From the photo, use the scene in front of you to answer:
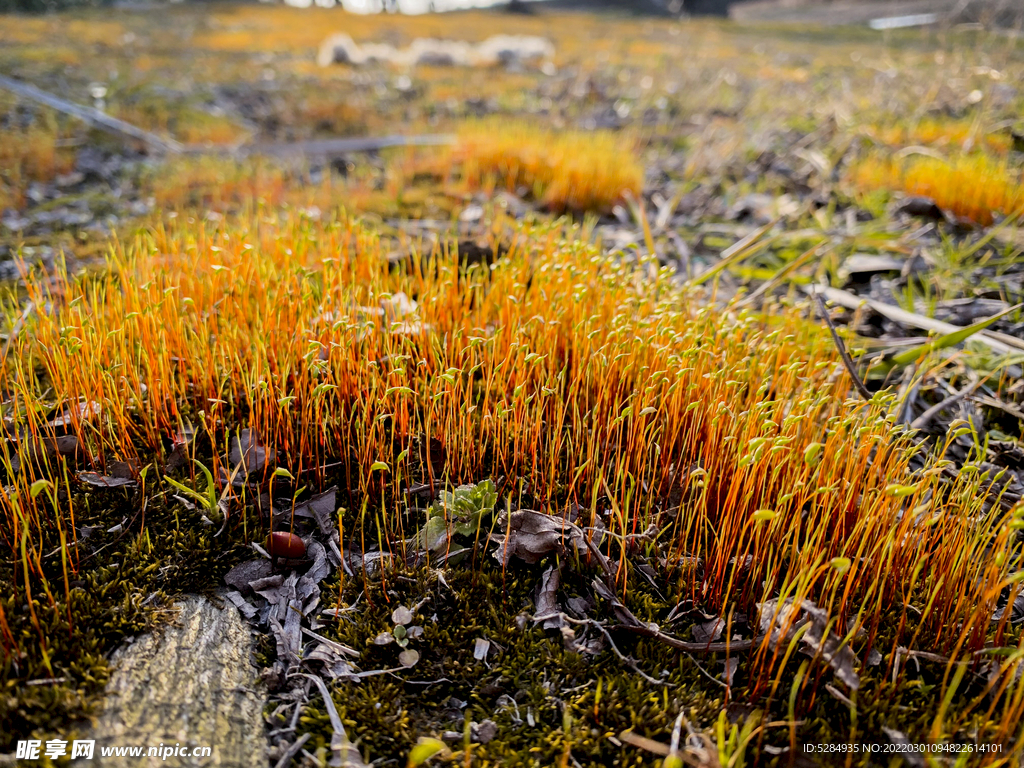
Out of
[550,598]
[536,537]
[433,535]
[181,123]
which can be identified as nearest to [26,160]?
[181,123]

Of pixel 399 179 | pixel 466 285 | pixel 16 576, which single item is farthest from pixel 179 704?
pixel 399 179

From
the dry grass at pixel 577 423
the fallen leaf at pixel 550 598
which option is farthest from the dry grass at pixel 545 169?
the fallen leaf at pixel 550 598

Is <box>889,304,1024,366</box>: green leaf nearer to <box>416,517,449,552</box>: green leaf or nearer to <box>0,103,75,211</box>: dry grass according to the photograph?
<box>416,517,449,552</box>: green leaf

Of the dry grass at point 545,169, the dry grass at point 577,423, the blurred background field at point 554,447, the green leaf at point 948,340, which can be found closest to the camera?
the blurred background field at point 554,447

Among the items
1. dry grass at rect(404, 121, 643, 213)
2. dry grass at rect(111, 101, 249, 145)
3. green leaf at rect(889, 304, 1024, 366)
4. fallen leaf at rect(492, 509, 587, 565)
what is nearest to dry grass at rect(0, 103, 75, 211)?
dry grass at rect(111, 101, 249, 145)

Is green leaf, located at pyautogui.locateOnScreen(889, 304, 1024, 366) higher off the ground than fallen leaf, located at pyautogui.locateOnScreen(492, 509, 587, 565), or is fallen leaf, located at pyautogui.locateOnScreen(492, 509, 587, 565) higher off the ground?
green leaf, located at pyautogui.locateOnScreen(889, 304, 1024, 366)

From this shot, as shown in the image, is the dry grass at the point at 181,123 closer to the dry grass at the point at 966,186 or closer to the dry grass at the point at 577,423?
the dry grass at the point at 577,423
